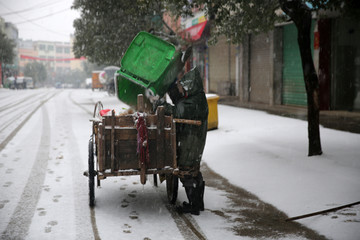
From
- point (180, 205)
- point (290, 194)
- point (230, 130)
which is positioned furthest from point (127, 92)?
point (230, 130)

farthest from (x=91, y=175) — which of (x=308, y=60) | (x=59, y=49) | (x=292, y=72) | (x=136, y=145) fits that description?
(x=59, y=49)

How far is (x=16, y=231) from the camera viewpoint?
Result: 450 cm

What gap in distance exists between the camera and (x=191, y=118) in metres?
5.00

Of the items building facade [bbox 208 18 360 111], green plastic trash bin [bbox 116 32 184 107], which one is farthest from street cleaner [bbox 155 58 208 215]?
building facade [bbox 208 18 360 111]

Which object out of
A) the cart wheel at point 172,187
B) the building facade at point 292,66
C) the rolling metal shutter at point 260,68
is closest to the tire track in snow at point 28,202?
the cart wheel at point 172,187

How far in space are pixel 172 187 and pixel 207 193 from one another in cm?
84

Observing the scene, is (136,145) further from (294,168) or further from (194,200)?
(294,168)

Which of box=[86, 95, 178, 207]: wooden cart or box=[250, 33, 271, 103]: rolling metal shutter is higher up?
box=[250, 33, 271, 103]: rolling metal shutter

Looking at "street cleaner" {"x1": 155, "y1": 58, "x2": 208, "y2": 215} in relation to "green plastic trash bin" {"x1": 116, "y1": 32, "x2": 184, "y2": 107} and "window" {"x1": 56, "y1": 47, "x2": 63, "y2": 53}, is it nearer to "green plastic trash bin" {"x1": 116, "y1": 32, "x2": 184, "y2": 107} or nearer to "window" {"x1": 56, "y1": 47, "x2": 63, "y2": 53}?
"green plastic trash bin" {"x1": 116, "y1": 32, "x2": 184, "y2": 107}

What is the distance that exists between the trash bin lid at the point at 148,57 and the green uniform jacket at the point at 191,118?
1.70 ft

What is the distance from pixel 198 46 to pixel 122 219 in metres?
28.9

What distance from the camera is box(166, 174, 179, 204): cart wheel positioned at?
548 cm

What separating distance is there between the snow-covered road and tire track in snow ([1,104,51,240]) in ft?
0.04

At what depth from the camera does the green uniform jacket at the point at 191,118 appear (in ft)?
16.3
